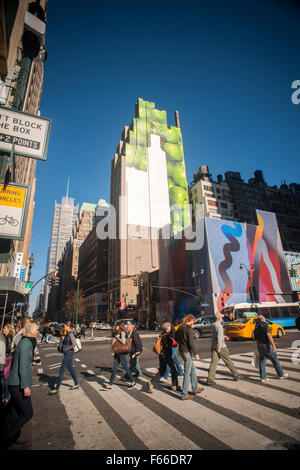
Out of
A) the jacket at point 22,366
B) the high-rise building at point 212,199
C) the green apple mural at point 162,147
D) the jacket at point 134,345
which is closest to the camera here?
the jacket at point 22,366

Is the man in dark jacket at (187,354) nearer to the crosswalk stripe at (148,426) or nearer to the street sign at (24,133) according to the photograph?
the crosswalk stripe at (148,426)

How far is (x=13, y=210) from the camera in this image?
309 inches

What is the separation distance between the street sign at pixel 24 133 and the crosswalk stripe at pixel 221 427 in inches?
316

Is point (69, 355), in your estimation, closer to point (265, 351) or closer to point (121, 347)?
point (121, 347)

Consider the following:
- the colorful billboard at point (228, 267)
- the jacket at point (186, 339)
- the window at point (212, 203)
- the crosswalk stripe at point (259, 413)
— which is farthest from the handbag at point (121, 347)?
the window at point (212, 203)

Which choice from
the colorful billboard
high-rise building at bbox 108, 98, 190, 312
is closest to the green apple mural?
high-rise building at bbox 108, 98, 190, 312

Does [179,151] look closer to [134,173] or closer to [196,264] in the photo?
[134,173]

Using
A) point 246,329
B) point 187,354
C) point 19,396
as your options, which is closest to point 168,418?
point 187,354

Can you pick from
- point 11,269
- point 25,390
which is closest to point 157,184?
point 11,269

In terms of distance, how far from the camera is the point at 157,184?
276 ft

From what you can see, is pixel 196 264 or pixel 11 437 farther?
pixel 196 264

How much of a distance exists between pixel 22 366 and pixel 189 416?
305 centimetres

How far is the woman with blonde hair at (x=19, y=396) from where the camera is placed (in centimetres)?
320
